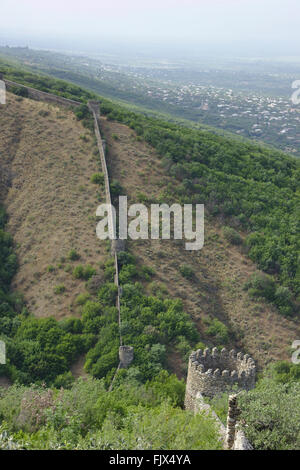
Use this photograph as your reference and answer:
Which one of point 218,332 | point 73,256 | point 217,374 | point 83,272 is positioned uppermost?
point 217,374

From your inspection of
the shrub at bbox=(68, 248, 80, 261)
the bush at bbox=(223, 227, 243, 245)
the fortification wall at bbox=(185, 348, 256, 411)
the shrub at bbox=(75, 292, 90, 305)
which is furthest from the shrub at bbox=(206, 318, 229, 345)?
the shrub at bbox=(68, 248, 80, 261)

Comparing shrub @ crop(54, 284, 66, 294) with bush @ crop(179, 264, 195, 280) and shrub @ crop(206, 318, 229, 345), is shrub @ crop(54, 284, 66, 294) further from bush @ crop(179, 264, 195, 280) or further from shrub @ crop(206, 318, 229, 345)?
shrub @ crop(206, 318, 229, 345)

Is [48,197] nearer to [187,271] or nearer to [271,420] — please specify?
[187,271]

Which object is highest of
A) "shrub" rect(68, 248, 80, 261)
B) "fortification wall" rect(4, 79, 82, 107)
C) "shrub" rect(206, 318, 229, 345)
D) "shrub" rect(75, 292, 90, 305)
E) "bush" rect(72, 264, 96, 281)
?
"fortification wall" rect(4, 79, 82, 107)

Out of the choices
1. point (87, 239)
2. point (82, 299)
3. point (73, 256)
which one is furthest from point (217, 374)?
point (87, 239)

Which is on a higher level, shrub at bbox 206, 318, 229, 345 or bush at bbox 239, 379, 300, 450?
bush at bbox 239, 379, 300, 450
